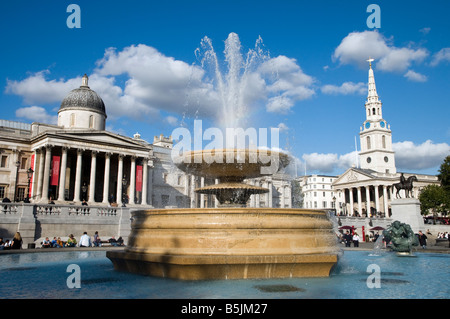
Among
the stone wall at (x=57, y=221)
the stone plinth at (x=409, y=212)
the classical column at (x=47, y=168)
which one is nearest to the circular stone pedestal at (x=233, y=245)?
the stone wall at (x=57, y=221)

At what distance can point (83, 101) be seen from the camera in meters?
46.0

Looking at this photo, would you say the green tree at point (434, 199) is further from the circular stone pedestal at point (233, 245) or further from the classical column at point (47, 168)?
the circular stone pedestal at point (233, 245)

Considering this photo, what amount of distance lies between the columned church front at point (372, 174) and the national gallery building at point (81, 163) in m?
41.1

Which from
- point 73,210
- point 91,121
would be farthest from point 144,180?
point 73,210

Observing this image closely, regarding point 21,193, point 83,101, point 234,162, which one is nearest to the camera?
point 234,162

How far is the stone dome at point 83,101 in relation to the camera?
45.7 meters

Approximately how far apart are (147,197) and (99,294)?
44841 millimetres

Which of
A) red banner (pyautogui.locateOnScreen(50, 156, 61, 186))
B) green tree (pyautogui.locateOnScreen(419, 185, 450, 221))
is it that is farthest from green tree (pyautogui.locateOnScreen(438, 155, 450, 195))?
red banner (pyautogui.locateOnScreen(50, 156, 61, 186))

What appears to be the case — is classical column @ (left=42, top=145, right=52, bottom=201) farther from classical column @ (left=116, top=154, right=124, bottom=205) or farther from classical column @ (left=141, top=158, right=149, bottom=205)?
classical column @ (left=141, top=158, right=149, bottom=205)

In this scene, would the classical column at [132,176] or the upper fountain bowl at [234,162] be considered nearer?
the upper fountain bowl at [234,162]

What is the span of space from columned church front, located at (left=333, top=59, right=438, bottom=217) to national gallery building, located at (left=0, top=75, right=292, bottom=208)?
4107cm

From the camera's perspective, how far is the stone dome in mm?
45719

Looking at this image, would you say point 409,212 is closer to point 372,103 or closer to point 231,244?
point 231,244

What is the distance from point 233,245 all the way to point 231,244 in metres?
0.04
